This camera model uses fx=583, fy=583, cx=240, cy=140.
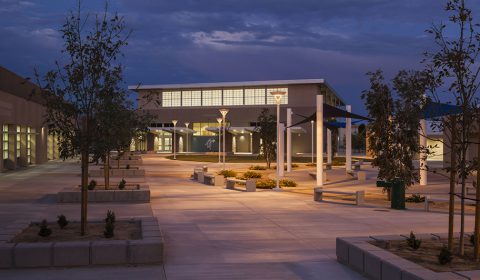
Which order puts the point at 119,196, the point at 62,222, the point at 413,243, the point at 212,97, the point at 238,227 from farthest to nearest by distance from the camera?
the point at 212,97, the point at 119,196, the point at 238,227, the point at 62,222, the point at 413,243

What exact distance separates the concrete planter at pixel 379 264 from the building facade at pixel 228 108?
2792 inches

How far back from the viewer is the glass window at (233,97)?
87688 millimetres

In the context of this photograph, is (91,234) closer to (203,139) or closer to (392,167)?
(392,167)

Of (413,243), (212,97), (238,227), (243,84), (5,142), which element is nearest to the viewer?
(413,243)

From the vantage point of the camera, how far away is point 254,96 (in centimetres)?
8675

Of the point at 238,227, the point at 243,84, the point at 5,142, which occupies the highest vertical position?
the point at 243,84

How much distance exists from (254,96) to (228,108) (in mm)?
4643

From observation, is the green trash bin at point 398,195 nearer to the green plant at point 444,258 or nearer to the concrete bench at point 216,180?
the green plant at point 444,258

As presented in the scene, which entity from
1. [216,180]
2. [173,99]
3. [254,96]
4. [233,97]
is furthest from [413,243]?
[173,99]

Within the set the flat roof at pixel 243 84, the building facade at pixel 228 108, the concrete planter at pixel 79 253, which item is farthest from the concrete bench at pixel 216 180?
the flat roof at pixel 243 84

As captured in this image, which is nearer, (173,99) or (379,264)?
(379,264)

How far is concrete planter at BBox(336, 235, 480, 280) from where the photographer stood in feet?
22.6

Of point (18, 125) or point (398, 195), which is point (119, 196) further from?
point (18, 125)

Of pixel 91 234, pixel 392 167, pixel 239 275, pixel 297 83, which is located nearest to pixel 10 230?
pixel 91 234
